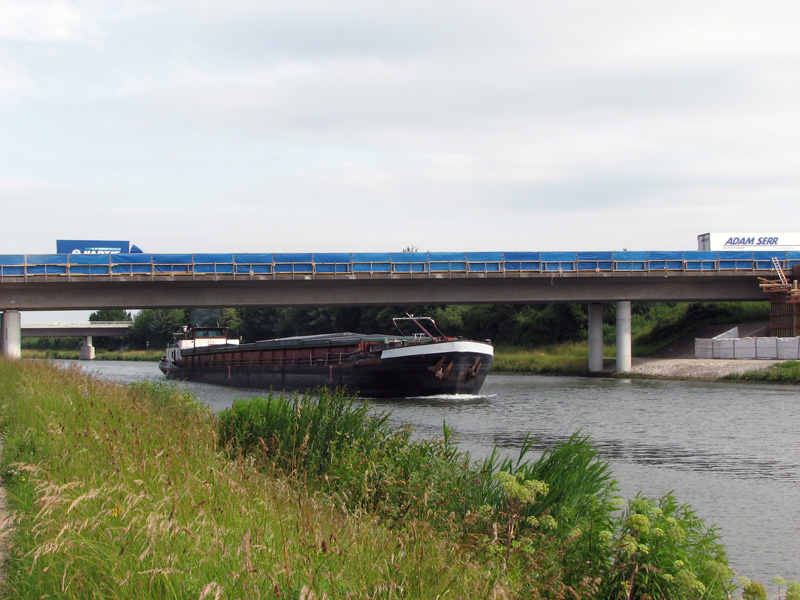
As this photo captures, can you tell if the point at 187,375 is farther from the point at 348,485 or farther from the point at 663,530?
the point at 663,530

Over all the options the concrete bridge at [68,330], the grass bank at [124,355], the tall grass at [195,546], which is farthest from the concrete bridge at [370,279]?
the grass bank at [124,355]

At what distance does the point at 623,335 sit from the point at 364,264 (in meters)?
17.9

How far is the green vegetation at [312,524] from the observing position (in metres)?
4.07

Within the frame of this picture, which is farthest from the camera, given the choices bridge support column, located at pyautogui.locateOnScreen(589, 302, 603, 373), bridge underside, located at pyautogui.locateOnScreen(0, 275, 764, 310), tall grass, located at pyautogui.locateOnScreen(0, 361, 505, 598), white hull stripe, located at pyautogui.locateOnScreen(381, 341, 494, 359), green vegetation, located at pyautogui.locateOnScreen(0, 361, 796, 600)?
bridge support column, located at pyautogui.locateOnScreen(589, 302, 603, 373)

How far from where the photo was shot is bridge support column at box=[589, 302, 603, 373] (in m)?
50.3

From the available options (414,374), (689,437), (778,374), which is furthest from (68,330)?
(689,437)

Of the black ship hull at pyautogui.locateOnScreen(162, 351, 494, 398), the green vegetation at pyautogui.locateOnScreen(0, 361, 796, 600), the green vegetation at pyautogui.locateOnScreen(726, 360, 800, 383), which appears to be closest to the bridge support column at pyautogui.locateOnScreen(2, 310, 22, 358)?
the black ship hull at pyautogui.locateOnScreen(162, 351, 494, 398)

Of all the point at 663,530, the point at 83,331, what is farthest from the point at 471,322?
the point at 663,530

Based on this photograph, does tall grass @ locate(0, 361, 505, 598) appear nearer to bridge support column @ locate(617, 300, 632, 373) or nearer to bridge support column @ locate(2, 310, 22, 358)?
bridge support column @ locate(2, 310, 22, 358)

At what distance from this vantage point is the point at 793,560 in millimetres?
9438

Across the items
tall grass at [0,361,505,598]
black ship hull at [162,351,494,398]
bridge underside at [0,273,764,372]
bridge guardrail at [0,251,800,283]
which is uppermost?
bridge guardrail at [0,251,800,283]

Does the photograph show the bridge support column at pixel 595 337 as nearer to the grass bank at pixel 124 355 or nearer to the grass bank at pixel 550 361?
the grass bank at pixel 550 361

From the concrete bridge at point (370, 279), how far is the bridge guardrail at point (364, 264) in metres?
0.06

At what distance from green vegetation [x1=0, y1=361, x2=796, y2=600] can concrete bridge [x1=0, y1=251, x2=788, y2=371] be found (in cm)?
3197
